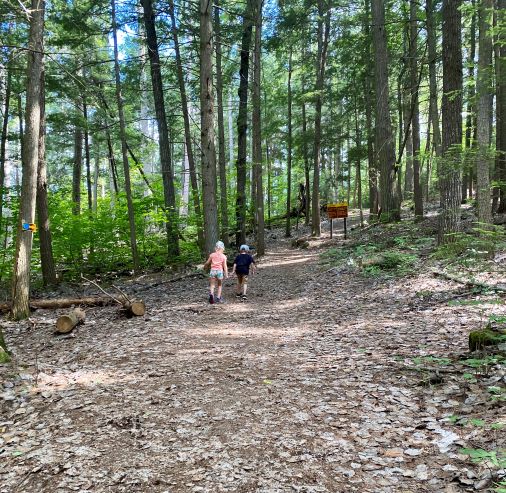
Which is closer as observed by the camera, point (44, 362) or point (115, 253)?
point (44, 362)

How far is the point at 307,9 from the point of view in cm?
1758

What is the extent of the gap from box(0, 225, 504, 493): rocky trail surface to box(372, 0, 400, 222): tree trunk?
801cm

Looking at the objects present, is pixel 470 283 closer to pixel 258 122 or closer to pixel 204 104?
pixel 204 104

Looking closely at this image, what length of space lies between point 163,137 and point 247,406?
14.4m

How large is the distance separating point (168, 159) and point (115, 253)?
482 cm

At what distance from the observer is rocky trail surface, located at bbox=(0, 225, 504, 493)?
3.30 metres

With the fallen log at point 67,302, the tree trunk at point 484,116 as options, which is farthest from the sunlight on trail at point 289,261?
the tree trunk at point 484,116

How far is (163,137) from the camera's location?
16.8 meters

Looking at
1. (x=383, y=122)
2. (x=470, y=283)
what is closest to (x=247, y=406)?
(x=470, y=283)

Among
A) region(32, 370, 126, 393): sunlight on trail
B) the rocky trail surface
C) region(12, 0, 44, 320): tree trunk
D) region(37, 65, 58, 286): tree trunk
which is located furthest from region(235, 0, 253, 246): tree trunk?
region(32, 370, 126, 393): sunlight on trail

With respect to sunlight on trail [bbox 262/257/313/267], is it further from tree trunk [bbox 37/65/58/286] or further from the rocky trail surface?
tree trunk [bbox 37/65/58/286]

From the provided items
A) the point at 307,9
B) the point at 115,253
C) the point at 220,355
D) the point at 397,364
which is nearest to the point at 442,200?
the point at 397,364

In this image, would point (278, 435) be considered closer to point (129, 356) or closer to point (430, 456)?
point (430, 456)

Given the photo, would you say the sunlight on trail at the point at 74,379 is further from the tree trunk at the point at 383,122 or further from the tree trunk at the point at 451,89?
the tree trunk at the point at 383,122
